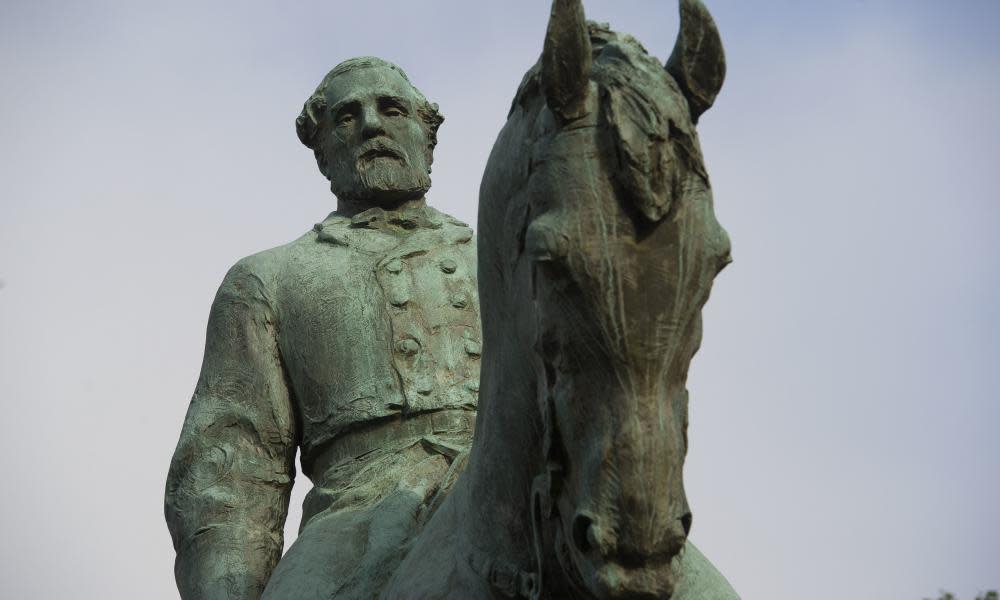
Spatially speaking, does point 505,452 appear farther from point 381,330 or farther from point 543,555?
point 381,330

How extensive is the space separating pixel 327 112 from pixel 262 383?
129cm

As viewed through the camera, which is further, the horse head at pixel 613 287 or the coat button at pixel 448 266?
the coat button at pixel 448 266

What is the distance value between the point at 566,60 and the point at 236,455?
10.9ft

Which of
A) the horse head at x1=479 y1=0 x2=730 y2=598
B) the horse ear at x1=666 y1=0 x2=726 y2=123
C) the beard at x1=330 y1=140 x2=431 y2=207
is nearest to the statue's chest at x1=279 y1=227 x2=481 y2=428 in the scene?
the beard at x1=330 y1=140 x2=431 y2=207

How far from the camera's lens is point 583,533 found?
177 inches

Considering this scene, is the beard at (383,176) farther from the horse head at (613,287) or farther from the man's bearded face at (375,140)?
the horse head at (613,287)

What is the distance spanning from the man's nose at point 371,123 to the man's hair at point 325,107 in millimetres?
244

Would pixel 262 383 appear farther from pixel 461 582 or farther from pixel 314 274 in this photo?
pixel 461 582

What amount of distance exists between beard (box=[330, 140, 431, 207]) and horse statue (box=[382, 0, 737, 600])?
280cm

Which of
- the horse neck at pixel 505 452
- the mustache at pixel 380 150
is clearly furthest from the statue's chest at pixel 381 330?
the horse neck at pixel 505 452

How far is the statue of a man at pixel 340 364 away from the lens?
7.09m

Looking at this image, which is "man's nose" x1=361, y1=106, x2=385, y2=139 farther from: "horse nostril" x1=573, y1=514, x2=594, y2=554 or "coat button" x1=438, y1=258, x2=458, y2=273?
"horse nostril" x1=573, y1=514, x2=594, y2=554

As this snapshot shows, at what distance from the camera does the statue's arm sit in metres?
7.17

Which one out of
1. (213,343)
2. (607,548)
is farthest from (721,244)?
(213,343)
